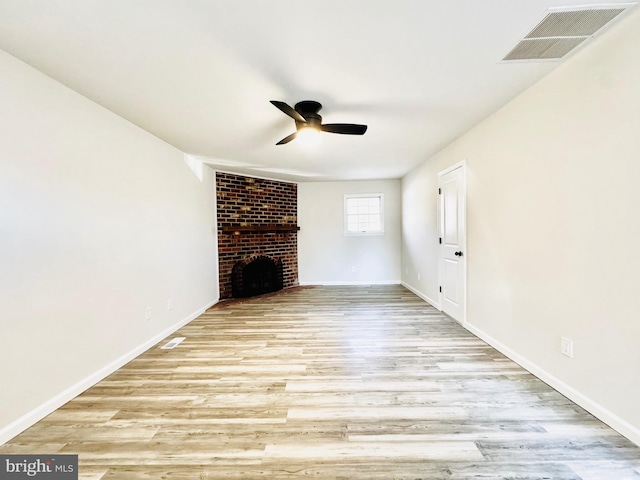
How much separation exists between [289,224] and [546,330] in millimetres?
4526

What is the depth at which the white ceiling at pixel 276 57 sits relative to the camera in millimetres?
1297

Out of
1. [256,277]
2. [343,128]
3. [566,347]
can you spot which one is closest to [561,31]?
[343,128]

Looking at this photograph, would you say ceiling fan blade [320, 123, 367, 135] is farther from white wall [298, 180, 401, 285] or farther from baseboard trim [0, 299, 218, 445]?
white wall [298, 180, 401, 285]

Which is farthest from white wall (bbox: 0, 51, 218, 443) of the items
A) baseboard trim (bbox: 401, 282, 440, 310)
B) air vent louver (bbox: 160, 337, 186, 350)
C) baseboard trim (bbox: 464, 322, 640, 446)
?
baseboard trim (bbox: 401, 282, 440, 310)

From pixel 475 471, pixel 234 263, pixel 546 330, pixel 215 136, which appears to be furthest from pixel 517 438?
pixel 234 263

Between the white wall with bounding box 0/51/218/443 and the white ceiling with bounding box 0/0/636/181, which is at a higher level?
the white ceiling with bounding box 0/0/636/181

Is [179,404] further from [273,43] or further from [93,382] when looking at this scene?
[273,43]

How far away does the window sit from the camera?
5816mm

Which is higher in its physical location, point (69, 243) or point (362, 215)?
point (362, 215)

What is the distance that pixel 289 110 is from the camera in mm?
1997

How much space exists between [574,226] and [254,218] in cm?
458

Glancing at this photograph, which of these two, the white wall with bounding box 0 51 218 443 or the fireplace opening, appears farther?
the fireplace opening

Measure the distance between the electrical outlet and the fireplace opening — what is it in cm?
435

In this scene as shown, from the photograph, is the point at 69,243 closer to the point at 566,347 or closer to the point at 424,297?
the point at 566,347
